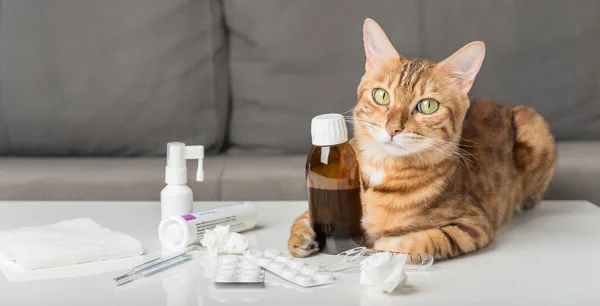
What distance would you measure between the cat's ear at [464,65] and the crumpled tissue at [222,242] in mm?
360

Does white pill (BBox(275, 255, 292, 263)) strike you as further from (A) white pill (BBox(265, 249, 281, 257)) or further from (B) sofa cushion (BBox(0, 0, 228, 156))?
(B) sofa cushion (BBox(0, 0, 228, 156))

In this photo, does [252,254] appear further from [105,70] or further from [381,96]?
[105,70]

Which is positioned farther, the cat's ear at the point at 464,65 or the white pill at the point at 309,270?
the cat's ear at the point at 464,65

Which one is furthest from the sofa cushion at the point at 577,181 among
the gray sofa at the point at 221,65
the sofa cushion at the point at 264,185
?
the sofa cushion at the point at 264,185

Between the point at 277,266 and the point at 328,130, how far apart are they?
0.60 ft

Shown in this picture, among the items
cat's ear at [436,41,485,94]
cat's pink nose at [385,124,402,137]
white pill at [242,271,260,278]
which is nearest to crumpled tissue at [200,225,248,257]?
white pill at [242,271,260,278]

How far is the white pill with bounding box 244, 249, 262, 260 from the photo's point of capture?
3.27ft

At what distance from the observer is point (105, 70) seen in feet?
5.56

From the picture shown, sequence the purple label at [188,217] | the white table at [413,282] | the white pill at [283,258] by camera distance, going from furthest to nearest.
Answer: the purple label at [188,217], the white pill at [283,258], the white table at [413,282]

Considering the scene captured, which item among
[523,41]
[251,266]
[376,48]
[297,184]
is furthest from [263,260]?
[523,41]

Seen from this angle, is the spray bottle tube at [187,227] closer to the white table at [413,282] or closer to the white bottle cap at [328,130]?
the white table at [413,282]

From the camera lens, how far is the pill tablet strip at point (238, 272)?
2.99 feet

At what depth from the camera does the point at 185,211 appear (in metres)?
1.13

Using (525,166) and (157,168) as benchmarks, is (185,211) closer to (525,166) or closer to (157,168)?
Result: (157,168)
